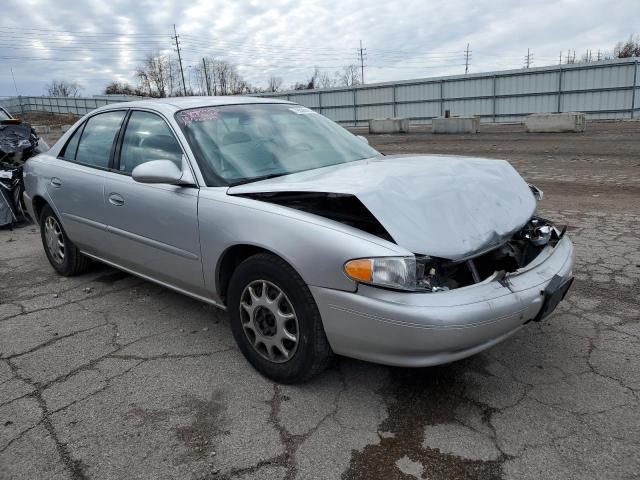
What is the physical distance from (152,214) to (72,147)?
1.68 m

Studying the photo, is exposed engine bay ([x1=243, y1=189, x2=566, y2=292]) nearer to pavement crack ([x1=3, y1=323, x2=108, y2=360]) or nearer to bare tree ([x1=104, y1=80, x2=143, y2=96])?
pavement crack ([x1=3, y1=323, x2=108, y2=360])

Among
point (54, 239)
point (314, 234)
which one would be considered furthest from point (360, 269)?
point (54, 239)

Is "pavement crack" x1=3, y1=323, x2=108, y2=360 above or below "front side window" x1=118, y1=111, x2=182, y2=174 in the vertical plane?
below

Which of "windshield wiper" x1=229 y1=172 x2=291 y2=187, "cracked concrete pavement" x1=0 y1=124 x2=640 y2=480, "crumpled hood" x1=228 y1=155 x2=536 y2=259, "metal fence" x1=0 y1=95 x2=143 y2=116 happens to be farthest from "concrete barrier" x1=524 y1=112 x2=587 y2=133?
"metal fence" x1=0 y1=95 x2=143 y2=116

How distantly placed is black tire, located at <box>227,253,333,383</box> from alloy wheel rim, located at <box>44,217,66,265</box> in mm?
2568

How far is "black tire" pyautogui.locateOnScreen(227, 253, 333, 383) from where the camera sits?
99.9 inches

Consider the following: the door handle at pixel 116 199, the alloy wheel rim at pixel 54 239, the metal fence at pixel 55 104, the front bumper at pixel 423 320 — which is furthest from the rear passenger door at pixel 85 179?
the metal fence at pixel 55 104

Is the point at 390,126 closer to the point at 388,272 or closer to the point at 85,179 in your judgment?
the point at 85,179

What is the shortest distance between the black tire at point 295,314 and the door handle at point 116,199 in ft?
4.24

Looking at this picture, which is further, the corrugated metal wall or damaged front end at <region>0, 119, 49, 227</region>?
the corrugated metal wall

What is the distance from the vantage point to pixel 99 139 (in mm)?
4191

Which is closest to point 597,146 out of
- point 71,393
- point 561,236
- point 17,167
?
point 561,236

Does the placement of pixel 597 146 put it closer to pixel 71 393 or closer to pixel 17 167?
pixel 17 167

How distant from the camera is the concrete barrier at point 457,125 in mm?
21797
